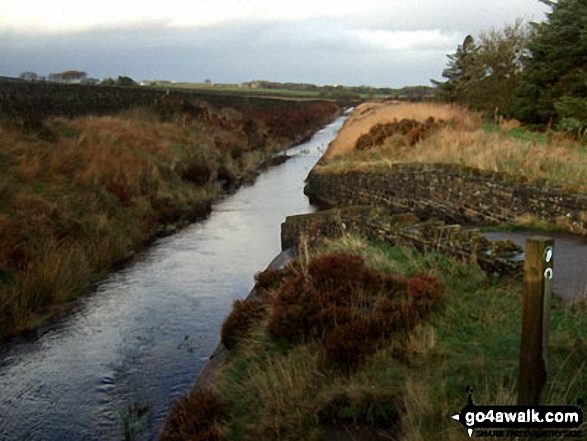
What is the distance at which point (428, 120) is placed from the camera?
78.1 ft

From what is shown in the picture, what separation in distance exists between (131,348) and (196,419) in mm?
3604

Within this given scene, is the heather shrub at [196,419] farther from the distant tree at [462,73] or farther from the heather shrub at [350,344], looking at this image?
the distant tree at [462,73]

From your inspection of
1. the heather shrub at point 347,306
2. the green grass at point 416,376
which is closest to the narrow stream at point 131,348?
the green grass at point 416,376

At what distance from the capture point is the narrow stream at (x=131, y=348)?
25.1ft

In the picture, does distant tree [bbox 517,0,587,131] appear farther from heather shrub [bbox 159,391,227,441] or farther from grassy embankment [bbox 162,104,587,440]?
heather shrub [bbox 159,391,227,441]

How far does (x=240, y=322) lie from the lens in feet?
29.5

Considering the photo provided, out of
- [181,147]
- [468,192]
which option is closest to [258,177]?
[181,147]

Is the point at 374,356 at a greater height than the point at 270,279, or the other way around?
the point at 374,356

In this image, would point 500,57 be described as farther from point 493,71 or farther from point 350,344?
point 350,344

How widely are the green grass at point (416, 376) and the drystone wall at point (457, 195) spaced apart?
4.13 meters

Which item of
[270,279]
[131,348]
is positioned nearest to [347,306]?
[270,279]

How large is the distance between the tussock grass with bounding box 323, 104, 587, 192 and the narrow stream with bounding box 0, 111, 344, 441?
218 inches

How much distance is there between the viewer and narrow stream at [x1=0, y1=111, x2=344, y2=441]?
7.66 m

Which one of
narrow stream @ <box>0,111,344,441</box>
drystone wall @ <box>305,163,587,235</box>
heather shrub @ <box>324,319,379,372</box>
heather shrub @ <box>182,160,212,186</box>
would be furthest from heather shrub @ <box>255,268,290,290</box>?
heather shrub @ <box>182,160,212,186</box>
